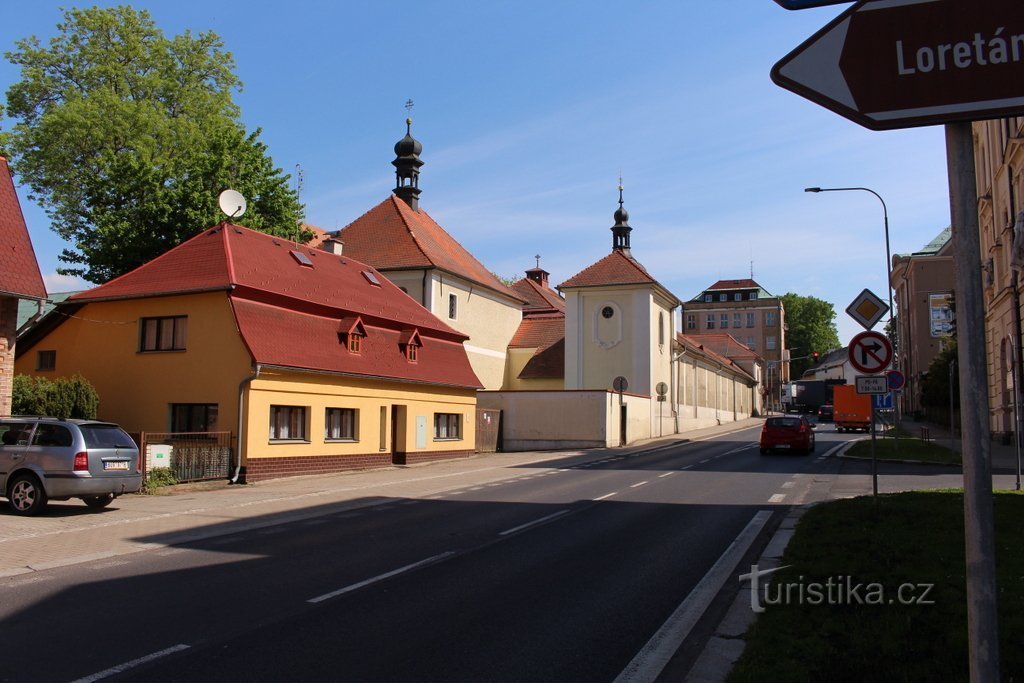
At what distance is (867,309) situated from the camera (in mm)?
13297

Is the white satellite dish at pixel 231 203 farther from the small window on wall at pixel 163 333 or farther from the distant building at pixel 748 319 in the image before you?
the distant building at pixel 748 319

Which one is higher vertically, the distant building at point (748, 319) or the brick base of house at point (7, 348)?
the distant building at point (748, 319)

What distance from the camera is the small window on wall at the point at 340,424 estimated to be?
2469 centimetres

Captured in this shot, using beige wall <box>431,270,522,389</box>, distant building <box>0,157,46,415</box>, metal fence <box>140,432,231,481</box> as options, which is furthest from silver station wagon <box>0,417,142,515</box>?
beige wall <box>431,270,522,389</box>

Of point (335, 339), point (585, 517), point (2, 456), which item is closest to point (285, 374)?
point (335, 339)

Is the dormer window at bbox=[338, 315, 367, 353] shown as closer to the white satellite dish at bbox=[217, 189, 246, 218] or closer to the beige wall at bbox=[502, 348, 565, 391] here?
the white satellite dish at bbox=[217, 189, 246, 218]

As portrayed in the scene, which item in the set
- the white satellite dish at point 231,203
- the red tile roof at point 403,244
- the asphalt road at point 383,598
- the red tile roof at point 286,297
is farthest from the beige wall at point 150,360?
the red tile roof at point 403,244

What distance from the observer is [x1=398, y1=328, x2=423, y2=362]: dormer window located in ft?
96.8

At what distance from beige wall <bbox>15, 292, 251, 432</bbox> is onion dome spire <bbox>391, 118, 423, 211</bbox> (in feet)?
85.9

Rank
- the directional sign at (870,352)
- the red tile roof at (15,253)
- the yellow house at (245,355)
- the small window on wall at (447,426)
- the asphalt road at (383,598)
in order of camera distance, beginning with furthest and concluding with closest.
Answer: the small window on wall at (447,426) → the yellow house at (245,355) → the red tile roof at (15,253) → the directional sign at (870,352) → the asphalt road at (383,598)

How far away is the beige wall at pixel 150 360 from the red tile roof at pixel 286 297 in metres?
0.49

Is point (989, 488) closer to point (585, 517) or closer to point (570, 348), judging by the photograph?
point (585, 517)

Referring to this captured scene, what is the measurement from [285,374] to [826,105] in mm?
20802

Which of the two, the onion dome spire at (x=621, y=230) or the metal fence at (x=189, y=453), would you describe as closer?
the metal fence at (x=189, y=453)
